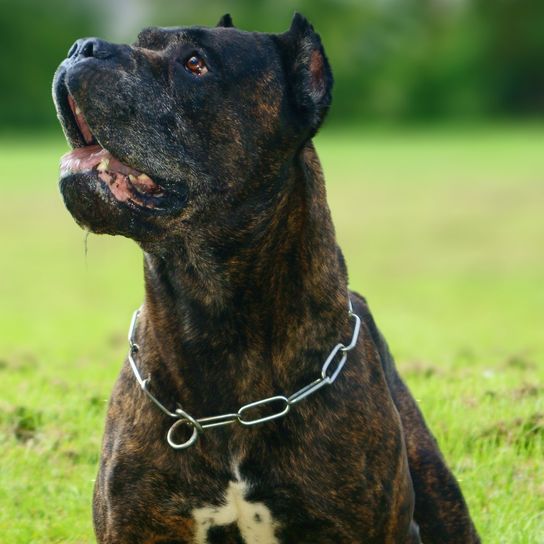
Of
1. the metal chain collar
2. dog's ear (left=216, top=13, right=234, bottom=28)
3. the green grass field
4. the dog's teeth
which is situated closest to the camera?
the dog's teeth

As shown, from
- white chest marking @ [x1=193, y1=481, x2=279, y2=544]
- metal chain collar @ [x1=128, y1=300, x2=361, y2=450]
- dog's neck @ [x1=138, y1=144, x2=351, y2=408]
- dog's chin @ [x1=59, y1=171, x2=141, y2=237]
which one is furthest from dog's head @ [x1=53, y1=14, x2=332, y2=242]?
white chest marking @ [x1=193, y1=481, x2=279, y2=544]

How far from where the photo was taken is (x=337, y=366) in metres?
4.26

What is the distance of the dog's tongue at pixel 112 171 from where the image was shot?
157 inches

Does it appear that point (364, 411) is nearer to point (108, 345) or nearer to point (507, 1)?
point (108, 345)

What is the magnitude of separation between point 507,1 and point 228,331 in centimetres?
7041

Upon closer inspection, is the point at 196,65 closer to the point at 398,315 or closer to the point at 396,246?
the point at 398,315

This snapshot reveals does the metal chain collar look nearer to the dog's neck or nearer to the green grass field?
the dog's neck

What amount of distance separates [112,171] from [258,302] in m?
0.72

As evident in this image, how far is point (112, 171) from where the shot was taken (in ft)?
13.2

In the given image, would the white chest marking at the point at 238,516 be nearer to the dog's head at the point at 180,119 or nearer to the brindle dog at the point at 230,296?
the brindle dog at the point at 230,296

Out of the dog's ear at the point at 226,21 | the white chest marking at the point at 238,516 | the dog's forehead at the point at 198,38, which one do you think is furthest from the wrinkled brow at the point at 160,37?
the white chest marking at the point at 238,516

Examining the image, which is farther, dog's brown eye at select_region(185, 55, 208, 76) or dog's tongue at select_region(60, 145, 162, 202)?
dog's brown eye at select_region(185, 55, 208, 76)

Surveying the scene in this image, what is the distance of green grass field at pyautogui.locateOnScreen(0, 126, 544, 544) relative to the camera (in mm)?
5785

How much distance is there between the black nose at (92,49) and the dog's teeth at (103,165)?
1.19 feet
